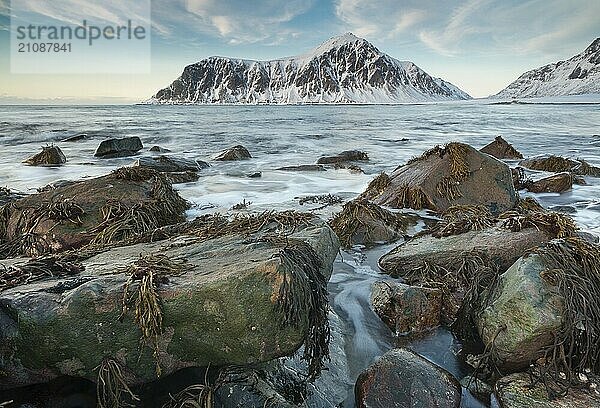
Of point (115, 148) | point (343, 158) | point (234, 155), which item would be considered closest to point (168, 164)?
point (234, 155)

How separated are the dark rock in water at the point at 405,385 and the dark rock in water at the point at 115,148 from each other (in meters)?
13.7

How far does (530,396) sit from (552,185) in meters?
7.15

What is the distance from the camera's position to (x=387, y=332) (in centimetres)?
331

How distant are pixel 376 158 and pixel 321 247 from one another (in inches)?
448

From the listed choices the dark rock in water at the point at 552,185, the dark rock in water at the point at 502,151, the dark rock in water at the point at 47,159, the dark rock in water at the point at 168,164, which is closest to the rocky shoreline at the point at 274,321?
the dark rock in water at the point at 552,185

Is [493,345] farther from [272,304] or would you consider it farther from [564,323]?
[272,304]

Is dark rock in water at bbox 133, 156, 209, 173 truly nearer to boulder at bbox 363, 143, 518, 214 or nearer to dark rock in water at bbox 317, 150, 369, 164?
dark rock in water at bbox 317, 150, 369, 164

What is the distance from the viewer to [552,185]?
8367 millimetres

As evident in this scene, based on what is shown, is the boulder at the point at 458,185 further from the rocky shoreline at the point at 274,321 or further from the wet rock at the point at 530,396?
the wet rock at the point at 530,396

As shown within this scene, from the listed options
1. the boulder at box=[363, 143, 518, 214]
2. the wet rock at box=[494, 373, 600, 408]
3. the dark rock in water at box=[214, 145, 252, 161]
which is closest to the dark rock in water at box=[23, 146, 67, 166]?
the dark rock in water at box=[214, 145, 252, 161]

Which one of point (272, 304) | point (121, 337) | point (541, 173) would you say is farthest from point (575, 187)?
point (121, 337)

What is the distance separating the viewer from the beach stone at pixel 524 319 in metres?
2.59

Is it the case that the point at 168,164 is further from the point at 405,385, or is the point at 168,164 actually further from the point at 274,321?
the point at 405,385

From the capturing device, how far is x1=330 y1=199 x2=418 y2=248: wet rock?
5270 millimetres
